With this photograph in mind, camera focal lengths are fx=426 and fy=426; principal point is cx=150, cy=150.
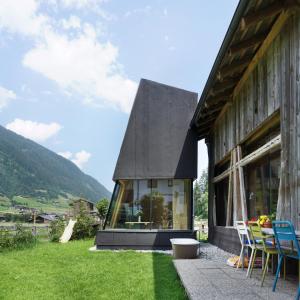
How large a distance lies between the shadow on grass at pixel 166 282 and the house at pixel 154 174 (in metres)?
3.14

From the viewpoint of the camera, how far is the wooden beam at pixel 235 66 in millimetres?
7836

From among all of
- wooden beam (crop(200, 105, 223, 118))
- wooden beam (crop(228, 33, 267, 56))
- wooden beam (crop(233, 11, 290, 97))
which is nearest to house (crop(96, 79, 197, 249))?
wooden beam (crop(200, 105, 223, 118))

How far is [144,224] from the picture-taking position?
12.5 meters

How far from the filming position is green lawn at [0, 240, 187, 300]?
5.91 m

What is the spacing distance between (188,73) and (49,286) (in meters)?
16.2

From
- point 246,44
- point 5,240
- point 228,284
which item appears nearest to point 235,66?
point 246,44

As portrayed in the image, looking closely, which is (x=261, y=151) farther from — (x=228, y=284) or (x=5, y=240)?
(x=5, y=240)

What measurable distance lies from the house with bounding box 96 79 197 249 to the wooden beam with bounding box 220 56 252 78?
5.31 m

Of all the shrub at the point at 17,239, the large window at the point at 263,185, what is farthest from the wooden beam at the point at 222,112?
the shrub at the point at 17,239

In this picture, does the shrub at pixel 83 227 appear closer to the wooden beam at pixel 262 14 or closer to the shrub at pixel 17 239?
the shrub at pixel 17 239

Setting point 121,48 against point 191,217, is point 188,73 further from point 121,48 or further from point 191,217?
point 191,217

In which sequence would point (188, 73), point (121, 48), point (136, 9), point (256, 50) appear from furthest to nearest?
point (121, 48) → point (188, 73) → point (136, 9) → point (256, 50)

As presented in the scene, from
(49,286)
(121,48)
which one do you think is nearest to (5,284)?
(49,286)

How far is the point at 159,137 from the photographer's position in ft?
43.6
